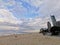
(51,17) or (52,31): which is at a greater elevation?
(51,17)

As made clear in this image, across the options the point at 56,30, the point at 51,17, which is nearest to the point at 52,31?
the point at 56,30

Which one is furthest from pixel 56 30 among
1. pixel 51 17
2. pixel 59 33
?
pixel 51 17

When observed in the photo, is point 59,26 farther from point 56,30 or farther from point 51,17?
point 51,17

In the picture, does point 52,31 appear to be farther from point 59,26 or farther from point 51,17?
point 51,17

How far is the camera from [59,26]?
45.4 metres

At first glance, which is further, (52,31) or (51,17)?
(51,17)

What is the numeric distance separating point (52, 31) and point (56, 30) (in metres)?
1.26

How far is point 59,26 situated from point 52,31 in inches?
98.2

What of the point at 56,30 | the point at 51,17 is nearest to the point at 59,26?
the point at 56,30

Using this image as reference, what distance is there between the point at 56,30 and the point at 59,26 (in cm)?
154

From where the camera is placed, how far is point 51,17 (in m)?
58.3

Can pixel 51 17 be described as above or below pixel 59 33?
Result: above

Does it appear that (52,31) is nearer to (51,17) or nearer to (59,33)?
(59,33)

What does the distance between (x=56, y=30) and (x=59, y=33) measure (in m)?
1.21
